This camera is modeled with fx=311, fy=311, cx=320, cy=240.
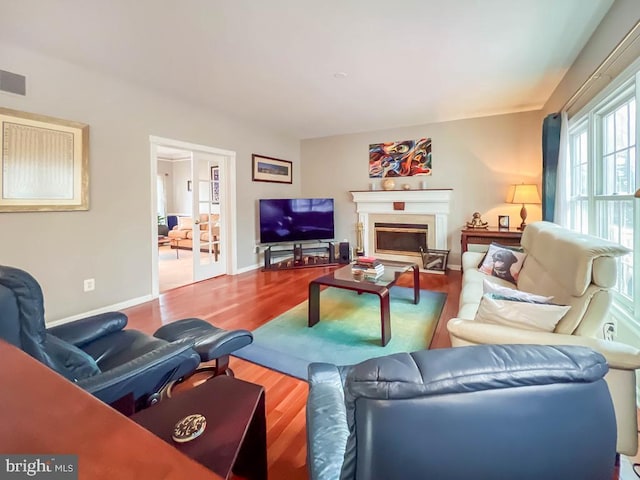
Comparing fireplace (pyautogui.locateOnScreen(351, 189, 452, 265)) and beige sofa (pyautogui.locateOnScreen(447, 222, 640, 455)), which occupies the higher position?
fireplace (pyautogui.locateOnScreen(351, 189, 452, 265))

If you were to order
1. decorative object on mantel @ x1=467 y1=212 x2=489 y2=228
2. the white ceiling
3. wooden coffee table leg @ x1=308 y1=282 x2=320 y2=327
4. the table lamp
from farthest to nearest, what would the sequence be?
decorative object on mantel @ x1=467 y1=212 x2=489 y2=228 → the table lamp → wooden coffee table leg @ x1=308 y1=282 x2=320 y2=327 → the white ceiling

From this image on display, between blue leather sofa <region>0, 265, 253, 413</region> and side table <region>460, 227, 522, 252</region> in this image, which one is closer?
blue leather sofa <region>0, 265, 253, 413</region>

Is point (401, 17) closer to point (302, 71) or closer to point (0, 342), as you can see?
point (302, 71)

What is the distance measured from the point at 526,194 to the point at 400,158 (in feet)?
6.70

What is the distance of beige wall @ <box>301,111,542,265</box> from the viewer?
4609mm

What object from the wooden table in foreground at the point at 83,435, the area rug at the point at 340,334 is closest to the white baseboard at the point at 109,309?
the area rug at the point at 340,334

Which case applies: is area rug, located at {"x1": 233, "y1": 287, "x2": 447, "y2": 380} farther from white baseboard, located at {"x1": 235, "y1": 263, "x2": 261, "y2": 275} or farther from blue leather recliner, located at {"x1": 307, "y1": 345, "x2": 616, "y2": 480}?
white baseboard, located at {"x1": 235, "y1": 263, "x2": 261, "y2": 275}

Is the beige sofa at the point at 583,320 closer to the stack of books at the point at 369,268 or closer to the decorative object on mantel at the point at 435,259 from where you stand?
the stack of books at the point at 369,268

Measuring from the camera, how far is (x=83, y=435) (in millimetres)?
443

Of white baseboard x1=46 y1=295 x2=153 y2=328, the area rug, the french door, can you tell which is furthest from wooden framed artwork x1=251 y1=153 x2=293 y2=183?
the area rug

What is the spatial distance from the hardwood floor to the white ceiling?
2473mm

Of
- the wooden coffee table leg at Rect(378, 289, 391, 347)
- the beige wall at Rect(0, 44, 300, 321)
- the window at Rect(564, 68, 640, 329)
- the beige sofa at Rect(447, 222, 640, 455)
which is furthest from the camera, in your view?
the beige wall at Rect(0, 44, 300, 321)

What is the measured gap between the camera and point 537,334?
1.50m

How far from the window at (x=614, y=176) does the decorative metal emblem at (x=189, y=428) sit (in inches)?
96.1
